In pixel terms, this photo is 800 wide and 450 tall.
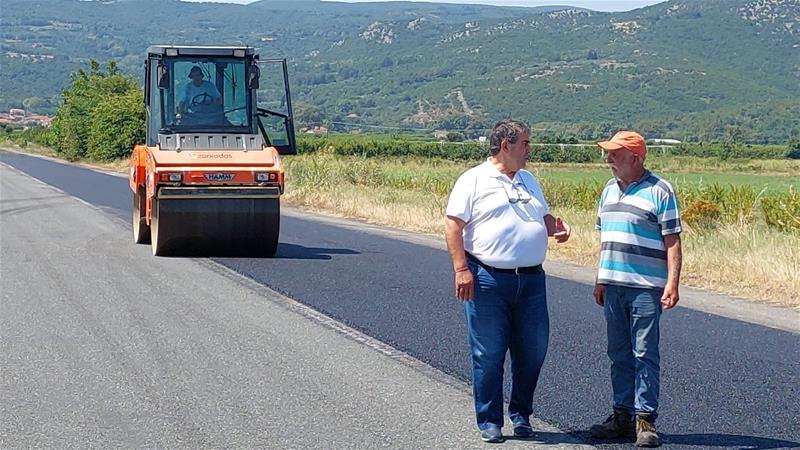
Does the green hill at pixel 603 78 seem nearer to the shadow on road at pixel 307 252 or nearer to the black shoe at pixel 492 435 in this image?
the shadow on road at pixel 307 252

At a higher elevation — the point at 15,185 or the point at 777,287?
the point at 777,287

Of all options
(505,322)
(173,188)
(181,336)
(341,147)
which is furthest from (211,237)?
(341,147)

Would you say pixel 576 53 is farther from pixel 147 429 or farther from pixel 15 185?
pixel 147 429

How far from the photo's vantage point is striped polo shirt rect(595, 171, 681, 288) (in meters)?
6.84

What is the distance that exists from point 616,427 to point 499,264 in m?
1.14

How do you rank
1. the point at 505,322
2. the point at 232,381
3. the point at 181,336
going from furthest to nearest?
1. the point at 181,336
2. the point at 232,381
3. the point at 505,322

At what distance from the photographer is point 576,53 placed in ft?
564

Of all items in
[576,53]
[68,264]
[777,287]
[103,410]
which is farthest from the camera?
[576,53]

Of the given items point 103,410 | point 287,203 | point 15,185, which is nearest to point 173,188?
point 103,410

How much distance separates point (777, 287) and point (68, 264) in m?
8.72

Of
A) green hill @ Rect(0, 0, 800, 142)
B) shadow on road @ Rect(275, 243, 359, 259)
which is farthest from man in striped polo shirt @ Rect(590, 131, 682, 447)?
green hill @ Rect(0, 0, 800, 142)

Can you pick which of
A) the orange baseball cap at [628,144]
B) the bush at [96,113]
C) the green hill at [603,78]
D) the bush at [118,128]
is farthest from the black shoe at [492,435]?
the green hill at [603,78]

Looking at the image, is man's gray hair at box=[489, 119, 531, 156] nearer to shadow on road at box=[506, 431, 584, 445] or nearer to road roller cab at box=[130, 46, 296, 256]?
shadow on road at box=[506, 431, 584, 445]

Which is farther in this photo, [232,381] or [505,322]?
[232,381]
